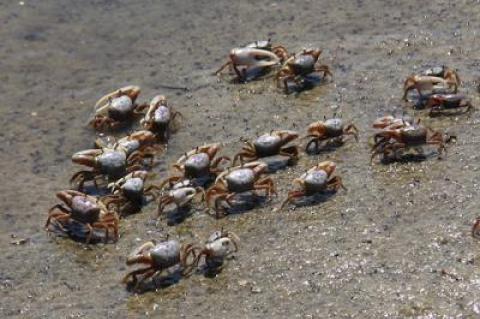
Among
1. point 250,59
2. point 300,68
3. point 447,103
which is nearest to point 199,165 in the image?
point 300,68

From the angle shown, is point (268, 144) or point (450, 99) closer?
point (268, 144)

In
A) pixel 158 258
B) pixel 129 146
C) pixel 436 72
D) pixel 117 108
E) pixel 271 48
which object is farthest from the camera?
pixel 271 48

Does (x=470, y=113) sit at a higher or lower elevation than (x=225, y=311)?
higher

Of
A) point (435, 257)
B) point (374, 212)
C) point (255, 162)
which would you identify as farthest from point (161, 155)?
point (435, 257)

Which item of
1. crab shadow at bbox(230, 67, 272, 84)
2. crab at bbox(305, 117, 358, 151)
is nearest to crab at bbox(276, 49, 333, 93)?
crab shadow at bbox(230, 67, 272, 84)

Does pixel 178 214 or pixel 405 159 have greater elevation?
pixel 405 159

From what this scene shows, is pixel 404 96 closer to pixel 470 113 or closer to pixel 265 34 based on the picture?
pixel 470 113

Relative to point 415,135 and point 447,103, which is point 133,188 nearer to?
point 415,135
